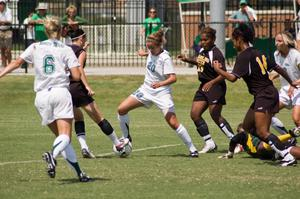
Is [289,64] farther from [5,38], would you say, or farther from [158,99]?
[5,38]

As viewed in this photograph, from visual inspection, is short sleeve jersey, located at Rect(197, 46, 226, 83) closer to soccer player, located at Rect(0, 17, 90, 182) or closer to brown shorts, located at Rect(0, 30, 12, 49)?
soccer player, located at Rect(0, 17, 90, 182)

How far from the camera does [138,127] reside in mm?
20125

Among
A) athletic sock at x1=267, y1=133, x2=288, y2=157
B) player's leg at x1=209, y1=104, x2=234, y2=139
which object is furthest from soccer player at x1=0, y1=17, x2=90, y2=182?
player's leg at x1=209, y1=104, x2=234, y2=139

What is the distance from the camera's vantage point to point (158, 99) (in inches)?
603

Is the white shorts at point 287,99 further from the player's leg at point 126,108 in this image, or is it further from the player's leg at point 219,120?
the player's leg at point 126,108

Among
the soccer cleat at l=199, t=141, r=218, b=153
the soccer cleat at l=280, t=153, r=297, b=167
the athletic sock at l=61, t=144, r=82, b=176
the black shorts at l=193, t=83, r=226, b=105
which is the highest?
the black shorts at l=193, t=83, r=226, b=105

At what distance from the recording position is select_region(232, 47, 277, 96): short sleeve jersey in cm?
1380

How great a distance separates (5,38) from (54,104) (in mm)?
16588

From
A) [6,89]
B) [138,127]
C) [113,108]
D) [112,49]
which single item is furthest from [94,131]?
[112,49]

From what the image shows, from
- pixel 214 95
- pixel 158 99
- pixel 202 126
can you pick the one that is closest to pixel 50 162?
pixel 158 99

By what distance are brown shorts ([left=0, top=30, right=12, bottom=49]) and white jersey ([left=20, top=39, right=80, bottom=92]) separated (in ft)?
53.1

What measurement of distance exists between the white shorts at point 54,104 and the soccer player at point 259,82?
2.61 m

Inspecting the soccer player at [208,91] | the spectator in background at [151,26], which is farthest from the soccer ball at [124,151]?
the spectator in background at [151,26]

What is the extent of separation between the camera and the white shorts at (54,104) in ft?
39.7
